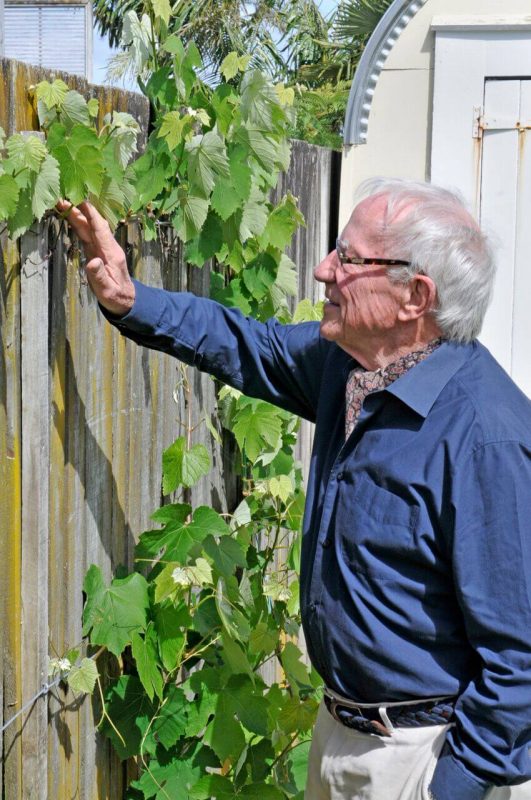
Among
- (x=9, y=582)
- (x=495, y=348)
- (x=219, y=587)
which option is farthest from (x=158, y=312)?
(x=495, y=348)

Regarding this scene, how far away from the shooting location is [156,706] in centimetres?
279

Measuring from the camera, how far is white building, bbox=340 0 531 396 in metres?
4.27

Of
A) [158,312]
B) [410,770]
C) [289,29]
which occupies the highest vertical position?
[289,29]

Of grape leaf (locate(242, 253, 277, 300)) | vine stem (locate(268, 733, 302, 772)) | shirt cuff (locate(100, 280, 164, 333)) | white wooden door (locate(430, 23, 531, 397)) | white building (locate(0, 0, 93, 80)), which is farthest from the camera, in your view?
white building (locate(0, 0, 93, 80))

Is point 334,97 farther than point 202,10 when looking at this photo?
No

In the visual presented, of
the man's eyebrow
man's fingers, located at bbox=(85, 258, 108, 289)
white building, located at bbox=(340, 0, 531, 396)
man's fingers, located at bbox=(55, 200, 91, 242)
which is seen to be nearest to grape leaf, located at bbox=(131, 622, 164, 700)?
man's fingers, located at bbox=(85, 258, 108, 289)

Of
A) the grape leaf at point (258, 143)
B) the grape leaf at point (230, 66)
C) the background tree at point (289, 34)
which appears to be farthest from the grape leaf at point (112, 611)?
the background tree at point (289, 34)

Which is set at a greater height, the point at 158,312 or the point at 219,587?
the point at 158,312

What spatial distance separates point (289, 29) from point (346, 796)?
2059 centimetres

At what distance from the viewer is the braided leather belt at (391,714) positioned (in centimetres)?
203

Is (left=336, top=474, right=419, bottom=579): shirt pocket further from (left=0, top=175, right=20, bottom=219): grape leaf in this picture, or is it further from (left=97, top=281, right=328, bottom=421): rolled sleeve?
(left=0, top=175, right=20, bottom=219): grape leaf

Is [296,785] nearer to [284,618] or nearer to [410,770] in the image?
[284,618]

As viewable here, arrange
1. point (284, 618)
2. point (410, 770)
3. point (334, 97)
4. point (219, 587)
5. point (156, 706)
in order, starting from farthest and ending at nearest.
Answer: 1. point (334, 97)
2. point (284, 618)
3. point (219, 587)
4. point (156, 706)
5. point (410, 770)

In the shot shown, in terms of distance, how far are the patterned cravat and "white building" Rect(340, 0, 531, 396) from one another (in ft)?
7.12
